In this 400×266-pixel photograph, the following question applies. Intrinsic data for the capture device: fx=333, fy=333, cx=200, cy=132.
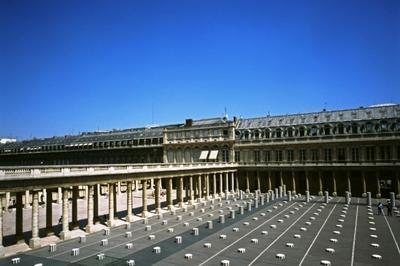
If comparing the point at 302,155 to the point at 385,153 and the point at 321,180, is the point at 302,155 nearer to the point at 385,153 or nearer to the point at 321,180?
the point at 321,180

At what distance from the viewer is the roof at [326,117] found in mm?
63812

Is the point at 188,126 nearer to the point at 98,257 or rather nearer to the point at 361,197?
the point at 361,197

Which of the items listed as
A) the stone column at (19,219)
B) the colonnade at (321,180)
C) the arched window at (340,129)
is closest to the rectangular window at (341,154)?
the colonnade at (321,180)

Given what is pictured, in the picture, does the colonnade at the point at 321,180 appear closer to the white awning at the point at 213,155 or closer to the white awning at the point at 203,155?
the white awning at the point at 213,155

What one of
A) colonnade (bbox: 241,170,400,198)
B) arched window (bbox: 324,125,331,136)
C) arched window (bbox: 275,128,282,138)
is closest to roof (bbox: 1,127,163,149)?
colonnade (bbox: 241,170,400,198)

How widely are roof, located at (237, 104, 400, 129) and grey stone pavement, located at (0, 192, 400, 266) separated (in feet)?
88.7

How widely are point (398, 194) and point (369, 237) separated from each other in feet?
108

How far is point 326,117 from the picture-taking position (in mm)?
70000

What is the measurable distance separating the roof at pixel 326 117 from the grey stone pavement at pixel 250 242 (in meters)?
27.0

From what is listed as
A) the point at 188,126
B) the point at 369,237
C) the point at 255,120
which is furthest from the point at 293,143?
the point at 369,237

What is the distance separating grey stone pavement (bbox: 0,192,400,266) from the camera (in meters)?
24.7

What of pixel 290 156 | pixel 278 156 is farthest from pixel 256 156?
pixel 290 156

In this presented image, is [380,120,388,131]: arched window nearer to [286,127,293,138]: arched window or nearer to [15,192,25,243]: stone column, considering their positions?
[286,127,293,138]: arched window

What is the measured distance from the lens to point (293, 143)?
69438 mm
